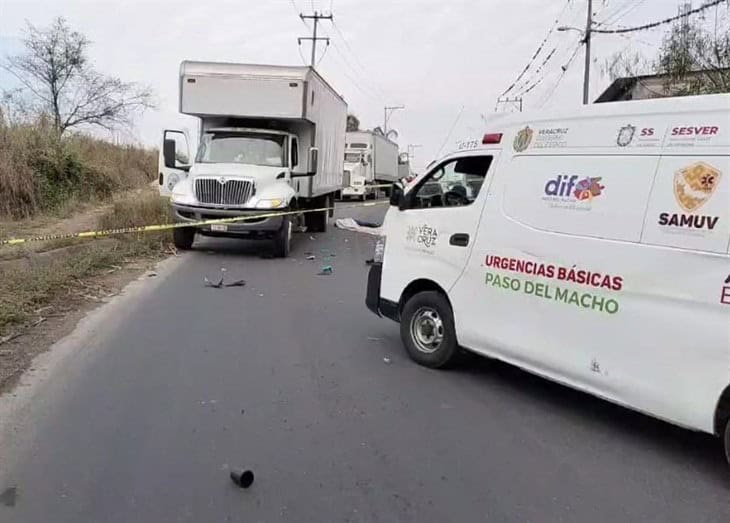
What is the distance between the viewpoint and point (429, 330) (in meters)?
6.28

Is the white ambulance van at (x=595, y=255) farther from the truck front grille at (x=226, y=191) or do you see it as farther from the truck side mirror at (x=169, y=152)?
the truck side mirror at (x=169, y=152)

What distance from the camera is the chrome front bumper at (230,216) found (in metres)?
13.4

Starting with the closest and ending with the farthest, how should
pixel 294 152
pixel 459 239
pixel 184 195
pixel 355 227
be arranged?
pixel 459 239 < pixel 184 195 < pixel 294 152 < pixel 355 227

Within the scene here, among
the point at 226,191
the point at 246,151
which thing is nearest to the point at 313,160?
the point at 246,151

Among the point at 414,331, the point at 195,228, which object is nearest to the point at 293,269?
the point at 195,228

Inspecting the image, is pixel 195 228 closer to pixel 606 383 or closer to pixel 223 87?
pixel 223 87

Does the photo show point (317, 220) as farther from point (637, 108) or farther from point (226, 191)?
point (637, 108)

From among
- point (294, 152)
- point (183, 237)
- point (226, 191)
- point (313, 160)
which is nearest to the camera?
point (226, 191)

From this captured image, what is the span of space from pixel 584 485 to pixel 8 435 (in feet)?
11.6

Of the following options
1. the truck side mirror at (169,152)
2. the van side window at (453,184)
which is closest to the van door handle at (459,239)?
the van side window at (453,184)

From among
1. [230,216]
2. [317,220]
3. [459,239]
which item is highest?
[459,239]

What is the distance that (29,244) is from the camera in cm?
1338

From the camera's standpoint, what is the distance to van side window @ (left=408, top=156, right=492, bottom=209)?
583 cm

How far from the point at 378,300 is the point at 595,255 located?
264 centimetres
